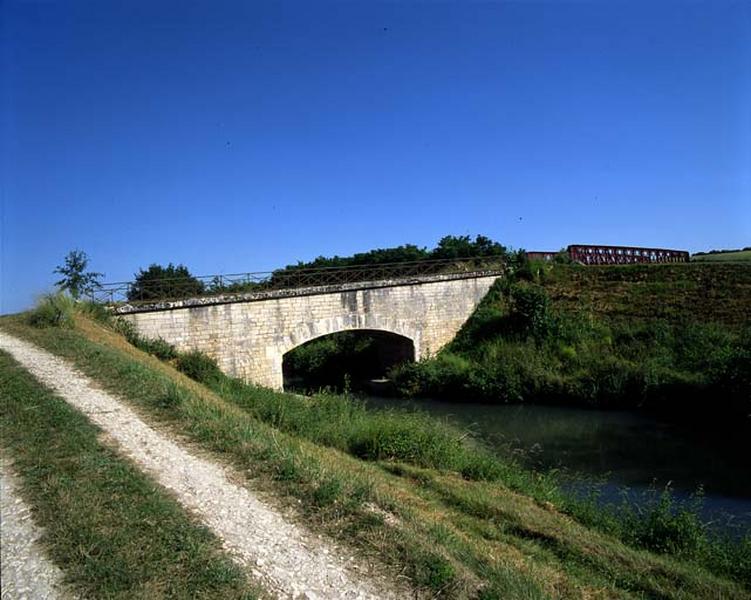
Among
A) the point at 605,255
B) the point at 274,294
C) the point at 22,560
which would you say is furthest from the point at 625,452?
the point at 605,255

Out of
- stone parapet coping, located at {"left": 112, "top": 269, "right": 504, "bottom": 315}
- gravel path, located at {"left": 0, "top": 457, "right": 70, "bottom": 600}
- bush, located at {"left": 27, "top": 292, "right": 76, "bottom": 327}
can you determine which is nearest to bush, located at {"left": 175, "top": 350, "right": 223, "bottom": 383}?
stone parapet coping, located at {"left": 112, "top": 269, "right": 504, "bottom": 315}

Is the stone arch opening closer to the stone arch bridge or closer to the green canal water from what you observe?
the stone arch bridge

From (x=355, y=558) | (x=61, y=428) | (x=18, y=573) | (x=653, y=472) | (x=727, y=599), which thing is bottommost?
(x=653, y=472)

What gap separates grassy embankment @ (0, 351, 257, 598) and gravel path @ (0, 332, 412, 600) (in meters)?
0.18

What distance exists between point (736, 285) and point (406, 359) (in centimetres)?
1395

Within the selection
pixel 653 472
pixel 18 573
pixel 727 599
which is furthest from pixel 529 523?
pixel 653 472

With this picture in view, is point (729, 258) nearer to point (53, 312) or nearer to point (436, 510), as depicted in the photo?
point (436, 510)

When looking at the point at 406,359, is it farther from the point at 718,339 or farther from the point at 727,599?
the point at 727,599

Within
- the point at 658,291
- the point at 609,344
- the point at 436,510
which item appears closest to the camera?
the point at 436,510

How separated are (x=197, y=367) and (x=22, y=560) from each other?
1162cm

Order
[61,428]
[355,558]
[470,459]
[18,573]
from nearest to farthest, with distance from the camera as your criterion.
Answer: [18,573] < [355,558] < [61,428] < [470,459]

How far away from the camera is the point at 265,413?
33.5ft

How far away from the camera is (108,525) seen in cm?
418

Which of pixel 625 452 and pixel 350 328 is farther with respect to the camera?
pixel 350 328
